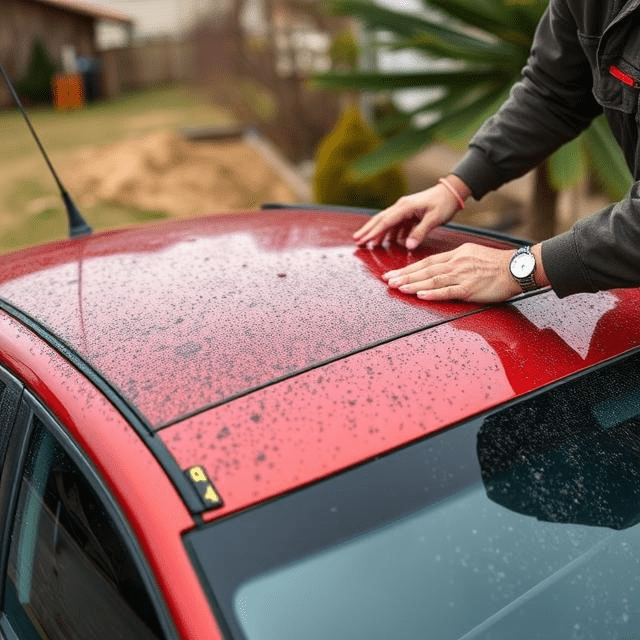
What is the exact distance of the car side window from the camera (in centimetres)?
136

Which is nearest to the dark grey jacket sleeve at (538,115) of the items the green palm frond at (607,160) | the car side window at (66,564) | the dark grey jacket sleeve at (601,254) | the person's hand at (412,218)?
the person's hand at (412,218)

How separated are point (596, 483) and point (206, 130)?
14084mm

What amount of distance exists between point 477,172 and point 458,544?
1238 millimetres

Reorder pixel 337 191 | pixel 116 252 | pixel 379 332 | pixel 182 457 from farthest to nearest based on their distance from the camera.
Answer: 1. pixel 337 191
2. pixel 116 252
3. pixel 379 332
4. pixel 182 457

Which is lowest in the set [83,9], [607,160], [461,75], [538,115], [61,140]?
[61,140]

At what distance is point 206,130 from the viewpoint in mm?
15070

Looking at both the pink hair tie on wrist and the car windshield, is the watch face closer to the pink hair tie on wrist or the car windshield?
the car windshield

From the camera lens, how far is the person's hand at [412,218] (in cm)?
219

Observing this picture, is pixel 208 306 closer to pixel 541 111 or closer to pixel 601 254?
pixel 601 254

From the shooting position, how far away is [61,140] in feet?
59.4

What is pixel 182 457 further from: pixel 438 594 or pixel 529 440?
pixel 529 440

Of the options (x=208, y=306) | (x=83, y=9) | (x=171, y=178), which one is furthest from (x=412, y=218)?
(x=83, y=9)

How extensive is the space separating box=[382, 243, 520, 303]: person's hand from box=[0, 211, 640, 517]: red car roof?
1.0 inches

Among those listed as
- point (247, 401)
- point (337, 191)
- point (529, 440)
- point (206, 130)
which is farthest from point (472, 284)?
point (206, 130)
